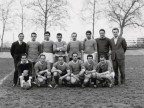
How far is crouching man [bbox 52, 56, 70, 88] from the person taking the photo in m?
9.88

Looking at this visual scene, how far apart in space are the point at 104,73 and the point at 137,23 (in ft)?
116

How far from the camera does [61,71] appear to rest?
1003cm

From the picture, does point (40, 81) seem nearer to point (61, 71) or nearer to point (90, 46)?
point (61, 71)

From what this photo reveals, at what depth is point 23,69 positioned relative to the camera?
397 inches

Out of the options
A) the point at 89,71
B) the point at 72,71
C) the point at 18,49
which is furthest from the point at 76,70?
the point at 18,49

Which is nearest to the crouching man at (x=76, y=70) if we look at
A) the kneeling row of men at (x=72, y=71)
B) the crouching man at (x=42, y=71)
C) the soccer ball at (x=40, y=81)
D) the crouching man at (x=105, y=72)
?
the kneeling row of men at (x=72, y=71)

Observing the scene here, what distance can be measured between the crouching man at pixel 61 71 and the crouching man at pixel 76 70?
154 mm

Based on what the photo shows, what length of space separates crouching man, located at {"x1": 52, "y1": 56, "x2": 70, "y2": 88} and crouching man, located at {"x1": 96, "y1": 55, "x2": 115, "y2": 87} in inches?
40.4

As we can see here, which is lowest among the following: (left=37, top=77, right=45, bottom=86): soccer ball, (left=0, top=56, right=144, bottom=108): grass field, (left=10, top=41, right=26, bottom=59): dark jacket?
(left=0, top=56, right=144, bottom=108): grass field

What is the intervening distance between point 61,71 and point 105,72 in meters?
1.48

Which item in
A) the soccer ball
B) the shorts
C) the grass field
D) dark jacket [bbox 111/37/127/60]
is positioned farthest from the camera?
the shorts

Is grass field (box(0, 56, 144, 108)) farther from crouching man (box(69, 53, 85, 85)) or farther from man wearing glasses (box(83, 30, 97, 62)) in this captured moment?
man wearing glasses (box(83, 30, 97, 62))

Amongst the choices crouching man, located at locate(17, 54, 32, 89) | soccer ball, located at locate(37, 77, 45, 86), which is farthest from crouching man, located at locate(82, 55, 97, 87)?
crouching man, located at locate(17, 54, 32, 89)

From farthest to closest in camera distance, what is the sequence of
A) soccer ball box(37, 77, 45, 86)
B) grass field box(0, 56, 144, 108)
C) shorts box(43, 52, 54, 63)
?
shorts box(43, 52, 54, 63), soccer ball box(37, 77, 45, 86), grass field box(0, 56, 144, 108)
